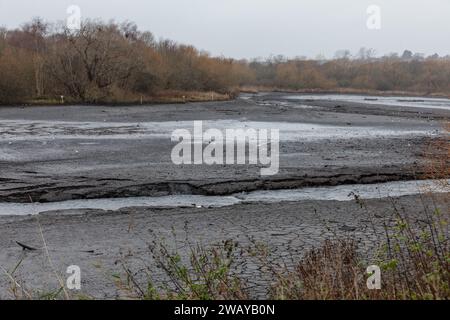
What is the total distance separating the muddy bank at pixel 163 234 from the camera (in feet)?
23.1

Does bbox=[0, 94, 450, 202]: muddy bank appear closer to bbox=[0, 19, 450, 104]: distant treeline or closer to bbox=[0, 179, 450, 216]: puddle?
bbox=[0, 179, 450, 216]: puddle

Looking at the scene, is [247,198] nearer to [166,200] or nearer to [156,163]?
[166,200]

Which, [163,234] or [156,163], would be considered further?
[156,163]

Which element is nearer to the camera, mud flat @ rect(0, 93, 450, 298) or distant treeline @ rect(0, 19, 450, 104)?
mud flat @ rect(0, 93, 450, 298)

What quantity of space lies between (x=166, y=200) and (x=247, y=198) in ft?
6.20

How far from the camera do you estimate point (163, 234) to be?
9.13m

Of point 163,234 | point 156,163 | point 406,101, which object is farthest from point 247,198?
point 406,101

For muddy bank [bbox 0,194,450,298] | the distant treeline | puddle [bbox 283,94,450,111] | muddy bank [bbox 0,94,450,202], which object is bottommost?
muddy bank [bbox 0,194,450,298]

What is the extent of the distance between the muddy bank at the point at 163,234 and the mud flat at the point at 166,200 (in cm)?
2

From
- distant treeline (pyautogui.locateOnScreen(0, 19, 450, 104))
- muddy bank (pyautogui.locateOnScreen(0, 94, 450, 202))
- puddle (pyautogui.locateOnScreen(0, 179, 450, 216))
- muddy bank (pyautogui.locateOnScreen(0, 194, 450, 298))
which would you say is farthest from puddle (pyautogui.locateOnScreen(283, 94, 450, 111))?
muddy bank (pyautogui.locateOnScreen(0, 194, 450, 298))

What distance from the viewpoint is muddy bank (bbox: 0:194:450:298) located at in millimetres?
7027

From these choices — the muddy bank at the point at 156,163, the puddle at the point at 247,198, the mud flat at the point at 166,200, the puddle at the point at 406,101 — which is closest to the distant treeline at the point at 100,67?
the puddle at the point at 406,101

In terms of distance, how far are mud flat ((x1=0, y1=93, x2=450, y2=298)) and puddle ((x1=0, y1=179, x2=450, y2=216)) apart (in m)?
0.05
